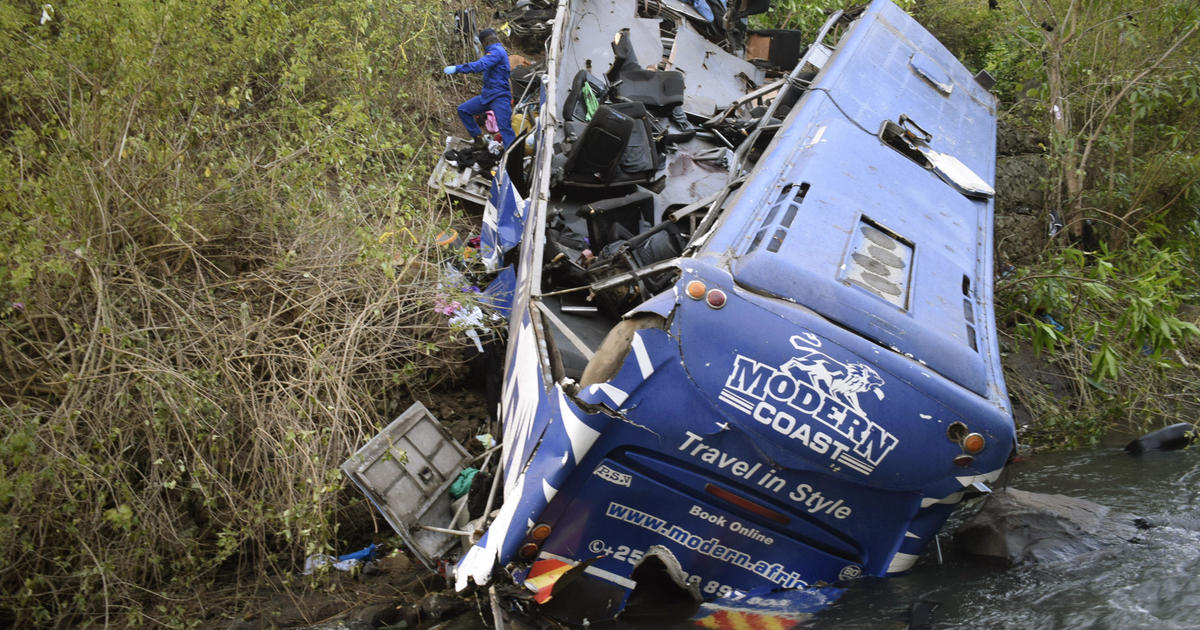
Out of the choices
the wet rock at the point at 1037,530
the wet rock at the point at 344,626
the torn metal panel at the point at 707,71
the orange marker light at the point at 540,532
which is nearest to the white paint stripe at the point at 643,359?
the orange marker light at the point at 540,532

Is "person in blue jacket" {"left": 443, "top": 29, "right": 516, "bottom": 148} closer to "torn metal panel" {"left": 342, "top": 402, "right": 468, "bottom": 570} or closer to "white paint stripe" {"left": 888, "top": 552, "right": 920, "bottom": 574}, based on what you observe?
"torn metal panel" {"left": 342, "top": 402, "right": 468, "bottom": 570}

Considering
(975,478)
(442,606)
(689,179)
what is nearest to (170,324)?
(442,606)

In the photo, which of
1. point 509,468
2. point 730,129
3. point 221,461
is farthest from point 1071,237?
point 221,461

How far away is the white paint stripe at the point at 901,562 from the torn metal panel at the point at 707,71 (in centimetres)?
464

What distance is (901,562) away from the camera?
11.8 ft

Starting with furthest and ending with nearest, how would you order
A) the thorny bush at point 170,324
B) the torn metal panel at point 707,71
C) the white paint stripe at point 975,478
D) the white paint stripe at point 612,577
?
the torn metal panel at point 707,71 → the thorny bush at point 170,324 → the white paint stripe at point 612,577 → the white paint stripe at point 975,478

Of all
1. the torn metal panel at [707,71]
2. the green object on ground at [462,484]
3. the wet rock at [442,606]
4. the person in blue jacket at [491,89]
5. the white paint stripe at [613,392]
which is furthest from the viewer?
the person in blue jacket at [491,89]

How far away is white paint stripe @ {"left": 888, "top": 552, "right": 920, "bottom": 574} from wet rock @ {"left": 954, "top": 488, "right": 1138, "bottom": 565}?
33.6 inches

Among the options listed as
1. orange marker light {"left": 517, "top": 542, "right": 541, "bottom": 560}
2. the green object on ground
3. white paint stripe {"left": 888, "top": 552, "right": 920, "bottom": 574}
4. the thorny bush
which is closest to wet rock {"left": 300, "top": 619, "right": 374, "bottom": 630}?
the thorny bush

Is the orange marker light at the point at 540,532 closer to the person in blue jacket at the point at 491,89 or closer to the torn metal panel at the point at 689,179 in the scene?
the torn metal panel at the point at 689,179

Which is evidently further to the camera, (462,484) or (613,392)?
(462,484)

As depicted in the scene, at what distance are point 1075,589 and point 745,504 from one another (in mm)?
1652

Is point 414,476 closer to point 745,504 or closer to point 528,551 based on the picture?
point 528,551

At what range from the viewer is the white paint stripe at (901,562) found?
3578mm
